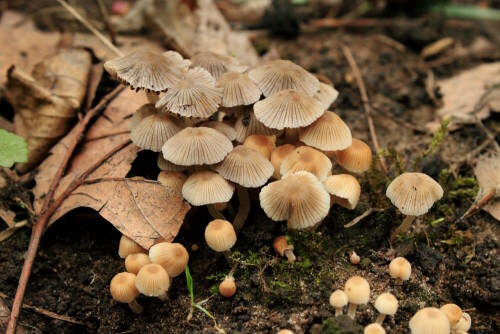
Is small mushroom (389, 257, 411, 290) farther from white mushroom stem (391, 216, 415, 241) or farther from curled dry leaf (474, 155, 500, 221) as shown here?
curled dry leaf (474, 155, 500, 221)

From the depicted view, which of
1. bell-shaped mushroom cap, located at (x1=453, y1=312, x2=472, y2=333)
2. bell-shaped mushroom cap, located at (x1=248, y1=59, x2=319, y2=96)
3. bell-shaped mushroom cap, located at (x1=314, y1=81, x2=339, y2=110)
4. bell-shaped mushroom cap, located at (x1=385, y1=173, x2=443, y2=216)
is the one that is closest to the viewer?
bell-shaped mushroom cap, located at (x1=453, y1=312, x2=472, y2=333)

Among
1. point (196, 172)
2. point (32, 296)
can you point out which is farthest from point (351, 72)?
point (32, 296)

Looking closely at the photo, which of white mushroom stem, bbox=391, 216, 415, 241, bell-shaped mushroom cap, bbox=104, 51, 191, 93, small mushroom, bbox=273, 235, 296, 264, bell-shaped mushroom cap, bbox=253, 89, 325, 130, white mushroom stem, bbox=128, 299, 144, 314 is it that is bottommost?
white mushroom stem, bbox=128, 299, 144, 314

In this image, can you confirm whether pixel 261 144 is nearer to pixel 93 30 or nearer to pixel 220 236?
pixel 220 236

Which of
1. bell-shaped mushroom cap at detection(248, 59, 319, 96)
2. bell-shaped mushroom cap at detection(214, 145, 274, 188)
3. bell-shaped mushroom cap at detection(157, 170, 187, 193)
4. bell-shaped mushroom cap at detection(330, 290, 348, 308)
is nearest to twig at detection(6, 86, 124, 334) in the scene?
bell-shaped mushroom cap at detection(157, 170, 187, 193)

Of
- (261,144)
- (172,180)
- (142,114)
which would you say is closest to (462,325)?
(261,144)

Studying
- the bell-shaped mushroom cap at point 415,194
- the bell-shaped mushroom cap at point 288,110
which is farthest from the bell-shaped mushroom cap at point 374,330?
the bell-shaped mushroom cap at point 288,110

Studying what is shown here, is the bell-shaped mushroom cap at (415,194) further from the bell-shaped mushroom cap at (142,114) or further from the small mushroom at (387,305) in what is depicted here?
the bell-shaped mushroom cap at (142,114)

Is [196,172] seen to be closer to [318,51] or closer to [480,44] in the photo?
[318,51]
